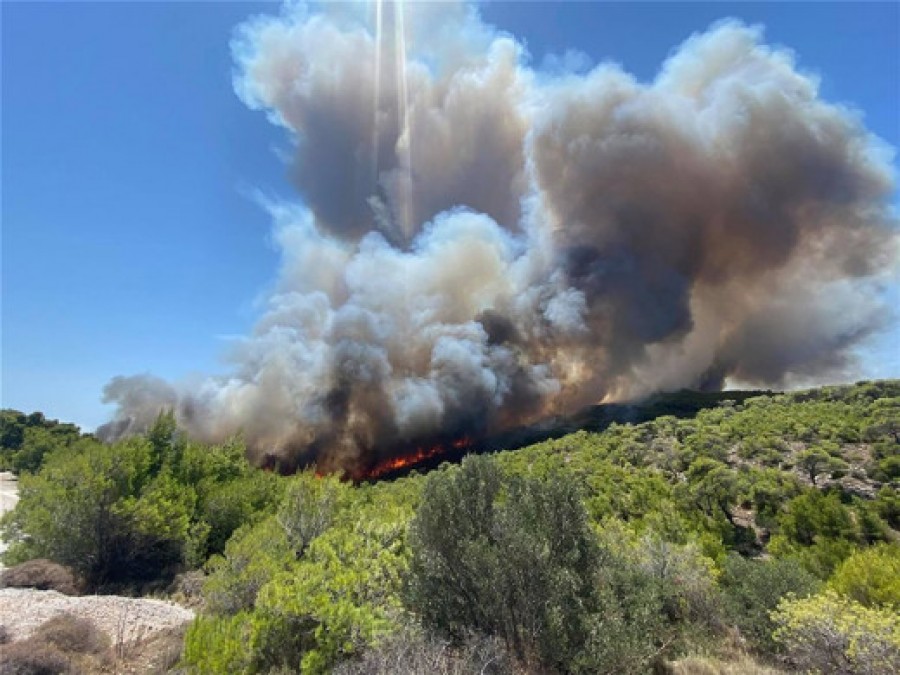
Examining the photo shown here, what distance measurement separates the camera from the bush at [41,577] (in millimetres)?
15648

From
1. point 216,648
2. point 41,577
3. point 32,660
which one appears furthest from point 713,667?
point 41,577

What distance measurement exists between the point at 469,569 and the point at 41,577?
57.9 ft

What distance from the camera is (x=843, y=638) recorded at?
812cm

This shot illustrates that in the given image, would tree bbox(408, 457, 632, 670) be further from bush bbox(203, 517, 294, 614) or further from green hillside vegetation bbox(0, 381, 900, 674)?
bush bbox(203, 517, 294, 614)

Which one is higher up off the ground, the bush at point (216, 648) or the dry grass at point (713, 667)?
the bush at point (216, 648)

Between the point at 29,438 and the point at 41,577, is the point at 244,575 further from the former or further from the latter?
the point at 29,438

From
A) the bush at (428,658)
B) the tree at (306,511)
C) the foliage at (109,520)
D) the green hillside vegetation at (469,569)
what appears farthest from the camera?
the foliage at (109,520)

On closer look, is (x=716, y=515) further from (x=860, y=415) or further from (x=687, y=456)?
(x=860, y=415)

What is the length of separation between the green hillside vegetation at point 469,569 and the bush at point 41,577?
755 mm

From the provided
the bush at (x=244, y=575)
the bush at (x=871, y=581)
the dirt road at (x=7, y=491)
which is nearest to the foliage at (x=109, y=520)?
the dirt road at (x=7, y=491)

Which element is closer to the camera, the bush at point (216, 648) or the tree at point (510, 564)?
the bush at point (216, 648)

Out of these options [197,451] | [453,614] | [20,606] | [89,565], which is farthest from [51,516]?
[453,614]

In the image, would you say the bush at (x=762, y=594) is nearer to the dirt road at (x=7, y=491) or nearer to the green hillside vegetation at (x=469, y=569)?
the green hillside vegetation at (x=469, y=569)

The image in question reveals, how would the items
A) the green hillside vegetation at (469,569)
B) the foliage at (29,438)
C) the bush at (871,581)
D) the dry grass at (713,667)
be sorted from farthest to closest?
the foliage at (29,438) → the bush at (871,581) → the dry grass at (713,667) → the green hillside vegetation at (469,569)
